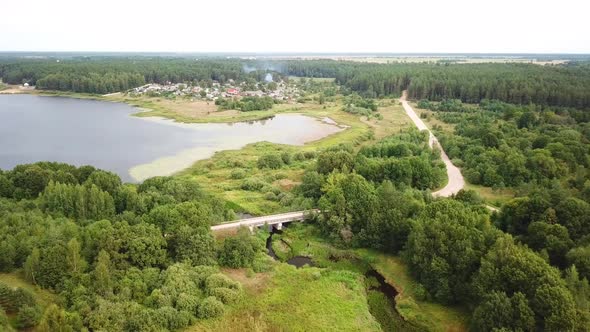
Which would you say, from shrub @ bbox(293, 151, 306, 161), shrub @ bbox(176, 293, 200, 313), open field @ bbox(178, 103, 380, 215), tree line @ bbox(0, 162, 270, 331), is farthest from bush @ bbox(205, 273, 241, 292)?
shrub @ bbox(293, 151, 306, 161)

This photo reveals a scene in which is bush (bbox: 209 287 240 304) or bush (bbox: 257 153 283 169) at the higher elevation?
bush (bbox: 257 153 283 169)

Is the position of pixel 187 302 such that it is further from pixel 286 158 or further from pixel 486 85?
pixel 486 85

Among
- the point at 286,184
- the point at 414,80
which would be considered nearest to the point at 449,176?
the point at 286,184

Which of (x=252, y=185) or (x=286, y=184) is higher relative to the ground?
(x=252, y=185)

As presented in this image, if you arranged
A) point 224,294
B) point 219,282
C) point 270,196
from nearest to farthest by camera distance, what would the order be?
point 224,294
point 219,282
point 270,196

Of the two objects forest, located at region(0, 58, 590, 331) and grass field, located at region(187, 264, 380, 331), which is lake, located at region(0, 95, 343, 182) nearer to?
forest, located at region(0, 58, 590, 331)

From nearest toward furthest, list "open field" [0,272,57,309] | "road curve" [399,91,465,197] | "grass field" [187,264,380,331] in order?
"open field" [0,272,57,309] → "grass field" [187,264,380,331] → "road curve" [399,91,465,197]

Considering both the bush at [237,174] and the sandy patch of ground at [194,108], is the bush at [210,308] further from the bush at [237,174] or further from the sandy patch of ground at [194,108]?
the sandy patch of ground at [194,108]
